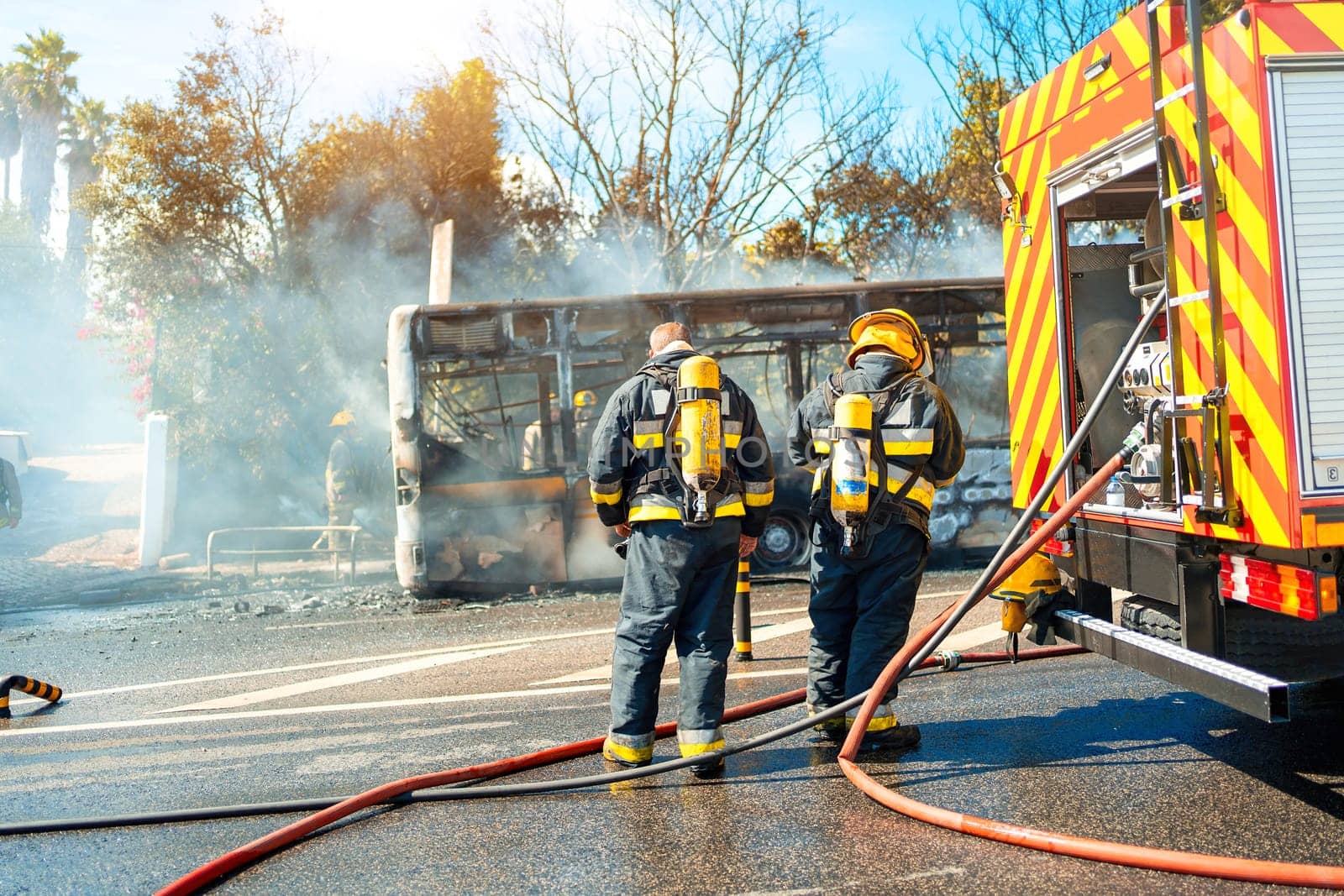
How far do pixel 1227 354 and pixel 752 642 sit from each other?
4218 mm

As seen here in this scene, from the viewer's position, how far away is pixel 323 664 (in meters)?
7.34

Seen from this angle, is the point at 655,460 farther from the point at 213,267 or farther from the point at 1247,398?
the point at 213,267

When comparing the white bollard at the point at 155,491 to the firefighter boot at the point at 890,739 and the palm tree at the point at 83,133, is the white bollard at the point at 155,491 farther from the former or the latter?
the palm tree at the point at 83,133

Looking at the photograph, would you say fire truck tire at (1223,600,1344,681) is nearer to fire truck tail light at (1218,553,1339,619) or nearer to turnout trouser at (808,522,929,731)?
fire truck tail light at (1218,553,1339,619)

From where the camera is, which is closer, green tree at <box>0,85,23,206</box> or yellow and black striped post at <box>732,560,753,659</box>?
yellow and black striped post at <box>732,560,753,659</box>

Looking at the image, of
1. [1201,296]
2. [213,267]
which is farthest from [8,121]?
[1201,296]

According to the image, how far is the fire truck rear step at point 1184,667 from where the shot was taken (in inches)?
126

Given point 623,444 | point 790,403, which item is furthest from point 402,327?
point 623,444

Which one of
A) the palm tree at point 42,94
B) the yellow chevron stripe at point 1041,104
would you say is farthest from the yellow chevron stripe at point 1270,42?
the palm tree at point 42,94

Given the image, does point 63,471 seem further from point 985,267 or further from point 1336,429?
point 1336,429

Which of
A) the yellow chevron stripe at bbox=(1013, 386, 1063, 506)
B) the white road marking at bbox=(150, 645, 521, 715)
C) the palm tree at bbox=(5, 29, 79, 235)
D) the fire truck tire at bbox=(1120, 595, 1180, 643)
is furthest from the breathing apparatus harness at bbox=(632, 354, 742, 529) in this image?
the palm tree at bbox=(5, 29, 79, 235)

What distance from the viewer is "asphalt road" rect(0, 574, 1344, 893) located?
3.37 m

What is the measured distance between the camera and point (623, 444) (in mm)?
4484

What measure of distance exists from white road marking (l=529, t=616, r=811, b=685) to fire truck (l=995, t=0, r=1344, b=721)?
2.63 m
